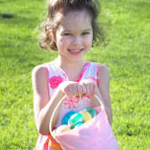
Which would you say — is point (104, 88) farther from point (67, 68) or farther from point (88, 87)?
point (88, 87)

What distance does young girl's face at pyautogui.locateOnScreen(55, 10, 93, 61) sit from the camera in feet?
7.50

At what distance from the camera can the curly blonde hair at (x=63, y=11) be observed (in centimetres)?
240

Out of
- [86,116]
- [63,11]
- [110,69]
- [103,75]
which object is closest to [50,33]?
[63,11]

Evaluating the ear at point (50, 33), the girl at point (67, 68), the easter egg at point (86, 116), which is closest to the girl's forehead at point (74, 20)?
the girl at point (67, 68)

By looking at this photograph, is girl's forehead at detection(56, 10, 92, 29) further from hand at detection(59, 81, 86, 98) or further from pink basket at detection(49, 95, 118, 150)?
pink basket at detection(49, 95, 118, 150)

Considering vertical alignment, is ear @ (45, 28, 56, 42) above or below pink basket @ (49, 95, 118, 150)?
above

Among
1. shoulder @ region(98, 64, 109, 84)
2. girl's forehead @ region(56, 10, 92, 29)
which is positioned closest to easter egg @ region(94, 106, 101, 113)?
shoulder @ region(98, 64, 109, 84)

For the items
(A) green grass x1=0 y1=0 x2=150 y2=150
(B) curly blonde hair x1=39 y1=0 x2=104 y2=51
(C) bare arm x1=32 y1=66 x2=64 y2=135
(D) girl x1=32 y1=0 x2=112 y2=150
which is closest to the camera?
(C) bare arm x1=32 y1=66 x2=64 y2=135

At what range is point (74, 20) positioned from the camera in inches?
90.9

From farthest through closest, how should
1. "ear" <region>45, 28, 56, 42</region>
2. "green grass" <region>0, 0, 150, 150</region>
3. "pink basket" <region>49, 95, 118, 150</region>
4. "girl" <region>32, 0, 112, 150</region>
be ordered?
"green grass" <region>0, 0, 150, 150</region> → "ear" <region>45, 28, 56, 42</region> → "girl" <region>32, 0, 112, 150</region> → "pink basket" <region>49, 95, 118, 150</region>

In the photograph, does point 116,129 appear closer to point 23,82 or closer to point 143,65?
point 23,82

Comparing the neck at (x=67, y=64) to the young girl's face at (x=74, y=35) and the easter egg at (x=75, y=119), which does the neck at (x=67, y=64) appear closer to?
the young girl's face at (x=74, y=35)

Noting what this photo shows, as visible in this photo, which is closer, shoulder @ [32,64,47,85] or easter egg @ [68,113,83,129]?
easter egg @ [68,113,83,129]

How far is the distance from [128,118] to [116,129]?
280 millimetres
